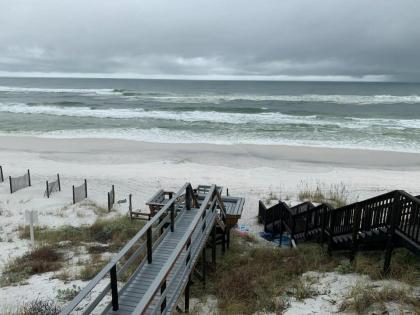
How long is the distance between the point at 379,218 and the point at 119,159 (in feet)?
61.5

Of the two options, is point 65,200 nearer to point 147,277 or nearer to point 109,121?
point 147,277

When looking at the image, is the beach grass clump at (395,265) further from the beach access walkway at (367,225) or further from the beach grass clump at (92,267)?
the beach grass clump at (92,267)

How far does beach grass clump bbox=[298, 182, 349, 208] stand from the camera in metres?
14.9

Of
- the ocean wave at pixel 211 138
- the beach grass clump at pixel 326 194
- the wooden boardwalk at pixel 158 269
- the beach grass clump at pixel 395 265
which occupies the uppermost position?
the wooden boardwalk at pixel 158 269

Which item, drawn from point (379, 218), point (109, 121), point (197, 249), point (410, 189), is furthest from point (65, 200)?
point (109, 121)

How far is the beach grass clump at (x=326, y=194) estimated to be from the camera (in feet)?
48.9

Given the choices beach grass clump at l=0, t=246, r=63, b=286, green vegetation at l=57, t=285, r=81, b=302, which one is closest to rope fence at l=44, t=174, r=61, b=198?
beach grass clump at l=0, t=246, r=63, b=286

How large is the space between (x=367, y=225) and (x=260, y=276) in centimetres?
251

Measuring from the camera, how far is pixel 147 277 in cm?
621

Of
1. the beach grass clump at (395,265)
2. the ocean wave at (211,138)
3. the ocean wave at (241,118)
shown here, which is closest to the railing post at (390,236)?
the beach grass clump at (395,265)

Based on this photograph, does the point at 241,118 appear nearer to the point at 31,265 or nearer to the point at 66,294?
the point at 31,265

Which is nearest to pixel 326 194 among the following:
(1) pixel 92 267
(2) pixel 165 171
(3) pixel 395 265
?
(2) pixel 165 171

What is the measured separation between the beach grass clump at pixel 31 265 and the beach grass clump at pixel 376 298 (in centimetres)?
653

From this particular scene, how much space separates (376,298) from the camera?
575 centimetres
